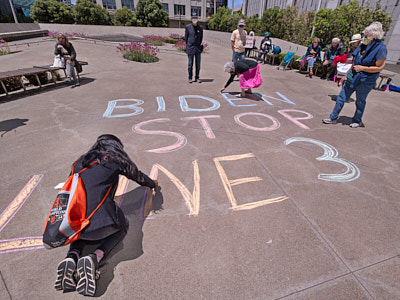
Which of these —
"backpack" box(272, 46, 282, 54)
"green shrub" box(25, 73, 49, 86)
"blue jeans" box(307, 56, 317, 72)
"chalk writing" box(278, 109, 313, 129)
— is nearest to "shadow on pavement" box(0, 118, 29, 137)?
"green shrub" box(25, 73, 49, 86)

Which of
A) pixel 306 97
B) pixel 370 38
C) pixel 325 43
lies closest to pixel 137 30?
pixel 325 43

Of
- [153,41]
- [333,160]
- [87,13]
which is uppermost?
[87,13]

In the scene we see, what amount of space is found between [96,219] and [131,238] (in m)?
0.70

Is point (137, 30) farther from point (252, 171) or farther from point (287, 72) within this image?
point (252, 171)

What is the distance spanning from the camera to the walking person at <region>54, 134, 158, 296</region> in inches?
68.9

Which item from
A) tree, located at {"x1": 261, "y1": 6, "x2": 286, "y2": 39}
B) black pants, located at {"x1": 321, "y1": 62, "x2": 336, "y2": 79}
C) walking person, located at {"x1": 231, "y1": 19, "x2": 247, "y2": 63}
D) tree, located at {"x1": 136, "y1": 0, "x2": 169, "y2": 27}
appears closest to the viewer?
walking person, located at {"x1": 231, "y1": 19, "x2": 247, "y2": 63}

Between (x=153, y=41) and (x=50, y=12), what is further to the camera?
(x=50, y=12)

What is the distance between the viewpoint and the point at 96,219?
1769 millimetres

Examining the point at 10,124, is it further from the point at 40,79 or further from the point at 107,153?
the point at 107,153

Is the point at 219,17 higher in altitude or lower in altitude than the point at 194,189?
higher

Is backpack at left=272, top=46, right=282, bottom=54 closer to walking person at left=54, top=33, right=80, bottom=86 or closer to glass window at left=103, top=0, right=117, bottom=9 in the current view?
walking person at left=54, top=33, right=80, bottom=86

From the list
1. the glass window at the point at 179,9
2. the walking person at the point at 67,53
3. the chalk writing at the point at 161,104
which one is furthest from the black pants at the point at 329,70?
the glass window at the point at 179,9

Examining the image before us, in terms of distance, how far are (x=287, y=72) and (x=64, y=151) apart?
1067 cm

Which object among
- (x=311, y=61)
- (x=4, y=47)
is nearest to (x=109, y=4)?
(x=4, y=47)
